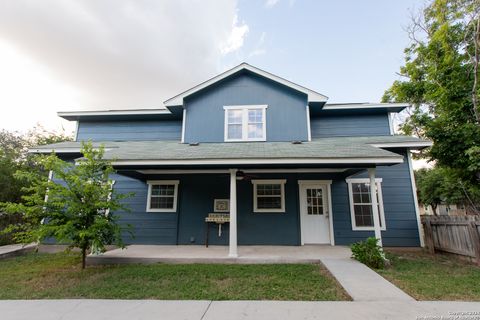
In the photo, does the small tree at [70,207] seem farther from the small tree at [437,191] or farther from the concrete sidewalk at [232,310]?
the small tree at [437,191]

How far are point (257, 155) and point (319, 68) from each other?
31.9 ft

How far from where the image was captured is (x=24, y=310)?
3.08 metres

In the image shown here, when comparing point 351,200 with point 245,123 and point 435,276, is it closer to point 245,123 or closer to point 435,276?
point 435,276

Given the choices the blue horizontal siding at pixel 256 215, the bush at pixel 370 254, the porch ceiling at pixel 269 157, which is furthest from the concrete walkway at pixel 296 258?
the porch ceiling at pixel 269 157

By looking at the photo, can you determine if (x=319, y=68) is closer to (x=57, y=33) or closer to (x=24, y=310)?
(x=57, y=33)

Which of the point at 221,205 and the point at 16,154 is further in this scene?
the point at 16,154

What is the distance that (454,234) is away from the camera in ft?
19.6

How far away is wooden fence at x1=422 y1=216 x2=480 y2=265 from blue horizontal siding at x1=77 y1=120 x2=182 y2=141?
9.46 m

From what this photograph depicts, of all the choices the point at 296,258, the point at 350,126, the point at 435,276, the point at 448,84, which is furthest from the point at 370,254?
the point at 448,84

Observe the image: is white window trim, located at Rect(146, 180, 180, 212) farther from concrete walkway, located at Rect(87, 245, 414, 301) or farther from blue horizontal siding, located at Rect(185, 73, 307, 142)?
blue horizontal siding, located at Rect(185, 73, 307, 142)

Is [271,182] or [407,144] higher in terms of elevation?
[407,144]

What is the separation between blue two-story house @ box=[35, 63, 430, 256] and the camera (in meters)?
7.12

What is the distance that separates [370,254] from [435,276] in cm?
116

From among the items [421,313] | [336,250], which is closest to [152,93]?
[336,250]
